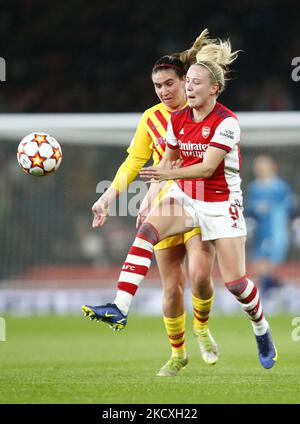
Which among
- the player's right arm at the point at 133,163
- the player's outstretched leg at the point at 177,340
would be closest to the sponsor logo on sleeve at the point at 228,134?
the player's right arm at the point at 133,163

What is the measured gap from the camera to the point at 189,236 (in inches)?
240

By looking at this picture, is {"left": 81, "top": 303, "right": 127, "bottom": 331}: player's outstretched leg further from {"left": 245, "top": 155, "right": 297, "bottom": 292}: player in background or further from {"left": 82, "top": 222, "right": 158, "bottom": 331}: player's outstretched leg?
{"left": 245, "top": 155, "right": 297, "bottom": 292}: player in background

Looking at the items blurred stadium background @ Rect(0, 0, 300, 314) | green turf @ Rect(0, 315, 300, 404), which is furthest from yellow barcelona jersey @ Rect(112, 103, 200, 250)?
blurred stadium background @ Rect(0, 0, 300, 314)

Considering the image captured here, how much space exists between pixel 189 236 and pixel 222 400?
1.62 metres

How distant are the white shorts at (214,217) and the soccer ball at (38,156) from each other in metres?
0.93

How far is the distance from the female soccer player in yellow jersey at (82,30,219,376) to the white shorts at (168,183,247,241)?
0.28m

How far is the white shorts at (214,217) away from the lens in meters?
5.73

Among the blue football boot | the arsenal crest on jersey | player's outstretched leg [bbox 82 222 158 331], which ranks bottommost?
the blue football boot

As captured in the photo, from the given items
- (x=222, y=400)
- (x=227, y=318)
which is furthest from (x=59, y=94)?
(x=222, y=400)

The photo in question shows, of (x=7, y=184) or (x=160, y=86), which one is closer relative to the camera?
(x=160, y=86)

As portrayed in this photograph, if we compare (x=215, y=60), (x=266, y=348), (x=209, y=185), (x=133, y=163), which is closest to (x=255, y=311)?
(x=266, y=348)

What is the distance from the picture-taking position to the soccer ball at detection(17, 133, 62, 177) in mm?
6219

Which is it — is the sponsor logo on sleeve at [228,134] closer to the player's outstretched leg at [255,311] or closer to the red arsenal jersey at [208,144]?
the red arsenal jersey at [208,144]

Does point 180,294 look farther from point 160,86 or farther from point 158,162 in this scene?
point 160,86
